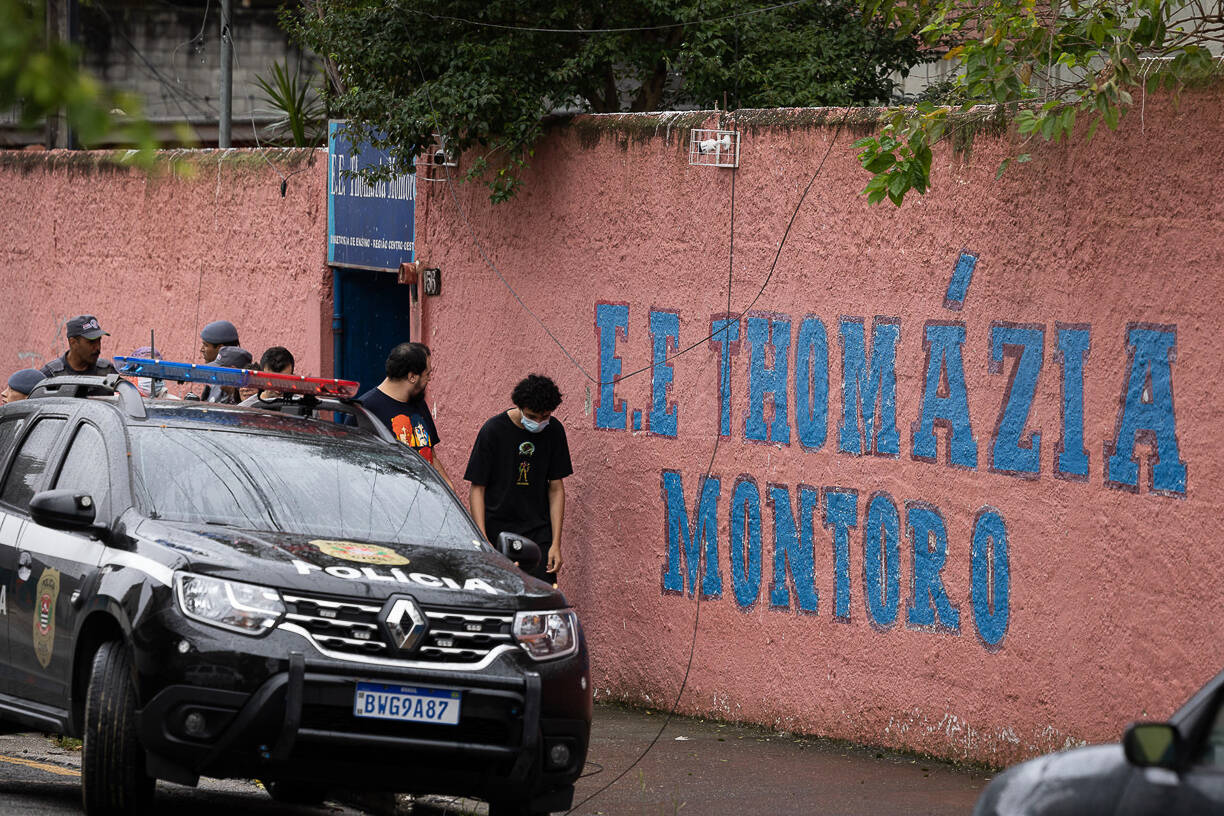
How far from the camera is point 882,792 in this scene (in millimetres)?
8453

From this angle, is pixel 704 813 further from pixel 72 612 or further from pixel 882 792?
pixel 72 612

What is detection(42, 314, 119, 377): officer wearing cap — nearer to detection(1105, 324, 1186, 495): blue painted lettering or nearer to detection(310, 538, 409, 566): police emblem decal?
detection(310, 538, 409, 566): police emblem decal

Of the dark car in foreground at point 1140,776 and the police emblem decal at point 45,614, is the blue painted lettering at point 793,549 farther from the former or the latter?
the dark car in foreground at point 1140,776

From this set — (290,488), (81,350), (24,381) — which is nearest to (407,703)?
(290,488)

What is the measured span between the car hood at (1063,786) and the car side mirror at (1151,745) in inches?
6.0

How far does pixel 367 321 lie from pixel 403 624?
7632 millimetres

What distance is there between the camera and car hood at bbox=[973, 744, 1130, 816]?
4.25 m

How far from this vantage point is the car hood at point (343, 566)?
673 cm

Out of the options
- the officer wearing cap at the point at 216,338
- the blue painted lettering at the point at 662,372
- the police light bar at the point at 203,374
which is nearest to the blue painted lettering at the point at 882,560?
the blue painted lettering at the point at 662,372

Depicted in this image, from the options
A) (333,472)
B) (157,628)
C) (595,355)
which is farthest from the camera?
(595,355)

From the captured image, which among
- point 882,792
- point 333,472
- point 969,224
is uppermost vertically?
point 969,224

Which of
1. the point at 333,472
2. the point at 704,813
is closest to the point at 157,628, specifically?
the point at 333,472

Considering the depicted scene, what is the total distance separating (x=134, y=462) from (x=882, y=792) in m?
3.49

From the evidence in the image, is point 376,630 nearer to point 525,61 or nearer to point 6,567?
point 6,567
